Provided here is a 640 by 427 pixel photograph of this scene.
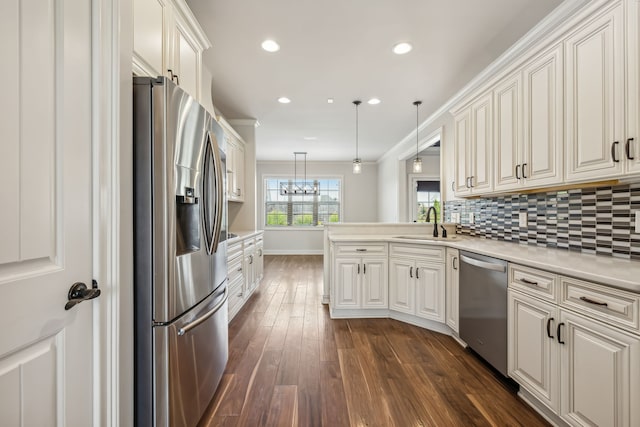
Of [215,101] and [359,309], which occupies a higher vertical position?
[215,101]

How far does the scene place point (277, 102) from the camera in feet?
12.9

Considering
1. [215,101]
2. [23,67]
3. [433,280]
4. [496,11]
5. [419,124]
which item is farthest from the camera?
[419,124]

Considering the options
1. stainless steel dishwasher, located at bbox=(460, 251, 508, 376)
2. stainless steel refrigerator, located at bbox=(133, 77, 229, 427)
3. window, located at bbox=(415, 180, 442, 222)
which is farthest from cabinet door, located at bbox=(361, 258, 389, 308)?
window, located at bbox=(415, 180, 442, 222)

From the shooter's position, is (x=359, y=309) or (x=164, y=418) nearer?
(x=164, y=418)

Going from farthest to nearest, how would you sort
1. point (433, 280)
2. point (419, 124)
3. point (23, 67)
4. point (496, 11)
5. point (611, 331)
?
1. point (419, 124)
2. point (433, 280)
3. point (496, 11)
4. point (611, 331)
5. point (23, 67)

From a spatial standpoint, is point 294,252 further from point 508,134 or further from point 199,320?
point 199,320

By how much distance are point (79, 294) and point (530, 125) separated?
274 cm

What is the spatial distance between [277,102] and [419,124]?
249 centimetres

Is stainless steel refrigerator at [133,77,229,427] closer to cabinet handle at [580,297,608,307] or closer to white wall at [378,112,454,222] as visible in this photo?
cabinet handle at [580,297,608,307]

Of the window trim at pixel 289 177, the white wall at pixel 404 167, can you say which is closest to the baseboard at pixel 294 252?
the window trim at pixel 289 177

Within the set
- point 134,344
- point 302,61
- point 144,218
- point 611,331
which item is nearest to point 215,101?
point 302,61

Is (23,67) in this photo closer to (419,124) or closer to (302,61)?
(302,61)

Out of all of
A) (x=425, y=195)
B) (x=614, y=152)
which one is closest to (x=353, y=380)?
(x=614, y=152)

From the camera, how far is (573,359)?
139 cm
